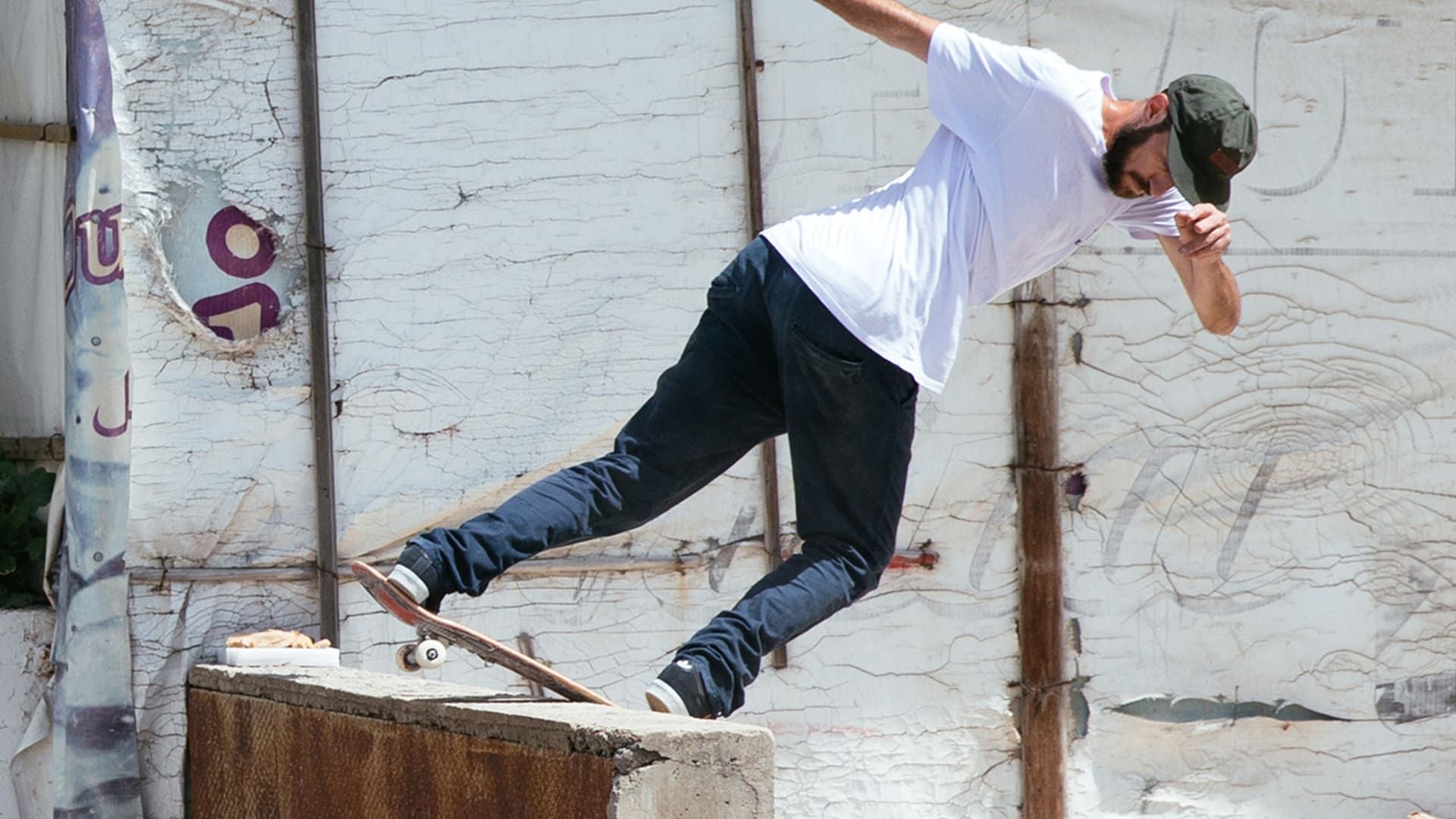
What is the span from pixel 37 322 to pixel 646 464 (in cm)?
277

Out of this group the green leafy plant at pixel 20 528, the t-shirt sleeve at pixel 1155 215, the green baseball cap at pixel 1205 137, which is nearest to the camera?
the green baseball cap at pixel 1205 137

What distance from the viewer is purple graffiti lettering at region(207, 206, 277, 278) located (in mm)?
5250

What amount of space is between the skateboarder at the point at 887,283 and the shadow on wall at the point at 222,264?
2157 mm

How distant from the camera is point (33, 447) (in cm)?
530

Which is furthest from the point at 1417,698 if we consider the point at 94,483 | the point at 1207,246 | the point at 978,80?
the point at 94,483

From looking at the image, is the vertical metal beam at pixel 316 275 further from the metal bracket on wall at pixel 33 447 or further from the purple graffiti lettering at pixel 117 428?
the metal bracket on wall at pixel 33 447

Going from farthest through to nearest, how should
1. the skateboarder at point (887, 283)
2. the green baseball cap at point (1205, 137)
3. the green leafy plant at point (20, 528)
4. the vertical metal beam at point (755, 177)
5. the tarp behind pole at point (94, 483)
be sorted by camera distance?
the vertical metal beam at point (755, 177), the green leafy plant at point (20, 528), the tarp behind pole at point (94, 483), the skateboarder at point (887, 283), the green baseball cap at point (1205, 137)

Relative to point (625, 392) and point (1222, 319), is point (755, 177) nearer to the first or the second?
point (625, 392)

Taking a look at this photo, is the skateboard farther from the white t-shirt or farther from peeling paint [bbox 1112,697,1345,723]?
peeling paint [bbox 1112,697,1345,723]

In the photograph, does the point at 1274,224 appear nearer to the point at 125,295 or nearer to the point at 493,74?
the point at 493,74

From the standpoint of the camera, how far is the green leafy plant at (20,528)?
515 cm

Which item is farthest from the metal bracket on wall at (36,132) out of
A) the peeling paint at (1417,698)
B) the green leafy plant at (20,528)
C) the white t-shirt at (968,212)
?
the peeling paint at (1417,698)

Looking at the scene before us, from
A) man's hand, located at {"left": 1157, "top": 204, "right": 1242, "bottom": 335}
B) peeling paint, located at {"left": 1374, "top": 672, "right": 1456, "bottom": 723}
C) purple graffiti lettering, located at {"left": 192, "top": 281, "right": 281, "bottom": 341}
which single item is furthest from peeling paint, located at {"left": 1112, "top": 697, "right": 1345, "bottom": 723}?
purple graffiti lettering, located at {"left": 192, "top": 281, "right": 281, "bottom": 341}

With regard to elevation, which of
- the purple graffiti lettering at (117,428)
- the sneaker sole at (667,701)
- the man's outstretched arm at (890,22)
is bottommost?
the sneaker sole at (667,701)
